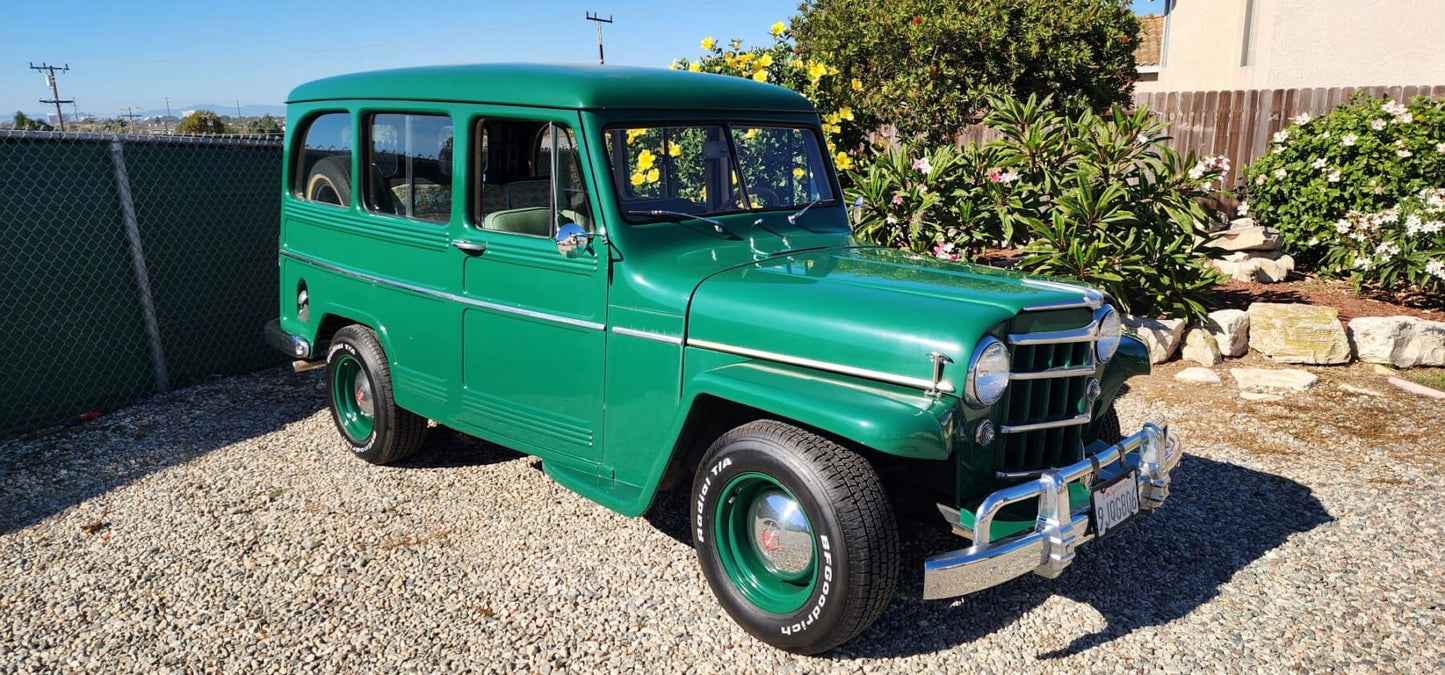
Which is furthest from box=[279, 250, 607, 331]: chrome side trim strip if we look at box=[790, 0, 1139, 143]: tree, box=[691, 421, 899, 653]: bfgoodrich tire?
box=[790, 0, 1139, 143]: tree

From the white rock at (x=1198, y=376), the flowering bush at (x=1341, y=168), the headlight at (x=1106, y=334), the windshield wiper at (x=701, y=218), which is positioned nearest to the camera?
the headlight at (x=1106, y=334)

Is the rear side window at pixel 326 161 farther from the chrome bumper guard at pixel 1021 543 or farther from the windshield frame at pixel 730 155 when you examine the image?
the chrome bumper guard at pixel 1021 543

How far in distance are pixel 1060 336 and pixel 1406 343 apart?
466 centimetres

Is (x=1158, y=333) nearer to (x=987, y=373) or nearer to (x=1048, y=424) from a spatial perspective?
(x=1048, y=424)

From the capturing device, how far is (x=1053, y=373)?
312cm

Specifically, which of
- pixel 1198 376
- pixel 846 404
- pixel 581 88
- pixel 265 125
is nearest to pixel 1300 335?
pixel 1198 376

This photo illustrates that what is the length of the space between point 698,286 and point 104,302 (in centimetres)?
445

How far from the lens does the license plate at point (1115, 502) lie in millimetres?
→ 3043

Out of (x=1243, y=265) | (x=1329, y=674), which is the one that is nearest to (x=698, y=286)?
(x=1329, y=674)

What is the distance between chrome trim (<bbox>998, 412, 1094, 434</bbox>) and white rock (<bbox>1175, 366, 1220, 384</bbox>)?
3.24m

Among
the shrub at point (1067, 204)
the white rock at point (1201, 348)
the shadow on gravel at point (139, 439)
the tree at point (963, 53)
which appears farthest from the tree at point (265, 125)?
the white rock at point (1201, 348)

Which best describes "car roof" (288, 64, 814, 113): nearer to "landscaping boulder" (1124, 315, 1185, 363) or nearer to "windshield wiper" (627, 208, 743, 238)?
"windshield wiper" (627, 208, 743, 238)

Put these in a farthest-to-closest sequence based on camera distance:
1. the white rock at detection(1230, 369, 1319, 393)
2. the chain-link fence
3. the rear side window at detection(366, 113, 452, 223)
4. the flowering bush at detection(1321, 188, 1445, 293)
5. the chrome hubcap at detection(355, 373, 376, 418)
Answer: the flowering bush at detection(1321, 188, 1445, 293) → the white rock at detection(1230, 369, 1319, 393) → the chain-link fence → the chrome hubcap at detection(355, 373, 376, 418) → the rear side window at detection(366, 113, 452, 223)

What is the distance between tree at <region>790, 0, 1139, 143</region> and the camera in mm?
8633
